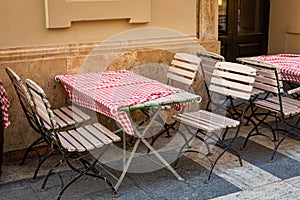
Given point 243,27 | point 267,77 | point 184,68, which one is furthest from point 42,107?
point 243,27

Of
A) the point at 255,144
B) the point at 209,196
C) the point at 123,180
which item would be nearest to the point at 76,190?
the point at 123,180

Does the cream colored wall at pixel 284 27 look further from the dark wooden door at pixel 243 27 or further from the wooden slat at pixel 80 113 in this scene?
the wooden slat at pixel 80 113

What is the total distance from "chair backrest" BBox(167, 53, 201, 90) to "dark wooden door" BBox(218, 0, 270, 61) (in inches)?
106

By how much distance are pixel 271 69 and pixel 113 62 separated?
1.76m

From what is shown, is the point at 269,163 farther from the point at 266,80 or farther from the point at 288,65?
the point at 288,65

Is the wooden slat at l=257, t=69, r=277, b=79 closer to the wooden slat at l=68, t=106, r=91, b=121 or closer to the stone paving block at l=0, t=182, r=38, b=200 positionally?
the wooden slat at l=68, t=106, r=91, b=121

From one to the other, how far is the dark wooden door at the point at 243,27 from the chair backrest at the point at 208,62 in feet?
7.63

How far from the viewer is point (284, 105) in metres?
5.37

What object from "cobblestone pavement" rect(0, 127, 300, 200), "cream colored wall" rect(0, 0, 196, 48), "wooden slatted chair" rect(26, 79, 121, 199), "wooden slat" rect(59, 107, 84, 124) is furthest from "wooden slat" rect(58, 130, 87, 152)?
"cream colored wall" rect(0, 0, 196, 48)

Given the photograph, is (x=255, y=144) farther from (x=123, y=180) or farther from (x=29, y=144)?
(x=29, y=144)

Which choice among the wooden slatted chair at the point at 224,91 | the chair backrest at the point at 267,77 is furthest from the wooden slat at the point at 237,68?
the chair backrest at the point at 267,77

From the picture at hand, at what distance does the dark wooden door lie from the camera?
810 centimetres

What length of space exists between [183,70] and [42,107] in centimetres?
196

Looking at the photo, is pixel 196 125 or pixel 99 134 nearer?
pixel 99 134
